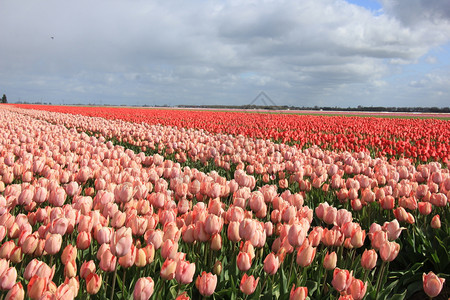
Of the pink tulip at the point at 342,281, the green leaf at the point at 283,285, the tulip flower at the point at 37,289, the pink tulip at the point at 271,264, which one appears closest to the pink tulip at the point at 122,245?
the tulip flower at the point at 37,289

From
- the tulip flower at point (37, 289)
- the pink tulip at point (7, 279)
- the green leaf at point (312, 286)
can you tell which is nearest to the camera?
the tulip flower at point (37, 289)

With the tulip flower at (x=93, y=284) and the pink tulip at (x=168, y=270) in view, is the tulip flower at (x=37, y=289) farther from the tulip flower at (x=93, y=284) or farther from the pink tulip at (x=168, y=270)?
the pink tulip at (x=168, y=270)

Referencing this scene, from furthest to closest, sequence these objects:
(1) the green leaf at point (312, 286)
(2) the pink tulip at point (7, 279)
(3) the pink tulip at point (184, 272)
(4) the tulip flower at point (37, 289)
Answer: (1) the green leaf at point (312, 286), (3) the pink tulip at point (184, 272), (2) the pink tulip at point (7, 279), (4) the tulip flower at point (37, 289)

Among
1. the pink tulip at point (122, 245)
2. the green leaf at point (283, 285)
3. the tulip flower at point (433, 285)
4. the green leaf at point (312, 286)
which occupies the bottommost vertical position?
the green leaf at point (312, 286)

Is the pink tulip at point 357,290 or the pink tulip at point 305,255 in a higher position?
the pink tulip at point 305,255

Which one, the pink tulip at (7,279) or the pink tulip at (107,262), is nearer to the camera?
the pink tulip at (7,279)

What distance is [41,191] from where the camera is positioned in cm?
303

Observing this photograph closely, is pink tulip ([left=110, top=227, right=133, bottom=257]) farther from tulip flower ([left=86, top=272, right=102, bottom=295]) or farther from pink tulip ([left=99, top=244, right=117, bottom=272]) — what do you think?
tulip flower ([left=86, top=272, right=102, bottom=295])

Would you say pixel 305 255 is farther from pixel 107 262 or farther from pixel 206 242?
pixel 107 262

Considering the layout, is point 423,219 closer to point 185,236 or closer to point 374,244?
point 374,244

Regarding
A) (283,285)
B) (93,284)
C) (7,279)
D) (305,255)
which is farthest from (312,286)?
(7,279)

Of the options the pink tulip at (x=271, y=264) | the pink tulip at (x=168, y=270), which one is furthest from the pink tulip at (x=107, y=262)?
the pink tulip at (x=271, y=264)

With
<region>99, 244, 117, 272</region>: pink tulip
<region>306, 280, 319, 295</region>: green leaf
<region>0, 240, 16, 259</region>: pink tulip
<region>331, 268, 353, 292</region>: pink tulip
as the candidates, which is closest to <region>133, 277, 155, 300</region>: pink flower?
<region>99, 244, 117, 272</region>: pink tulip

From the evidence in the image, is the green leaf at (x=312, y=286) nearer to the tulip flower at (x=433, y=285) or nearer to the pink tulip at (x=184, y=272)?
the tulip flower at (x=433, y=285)
